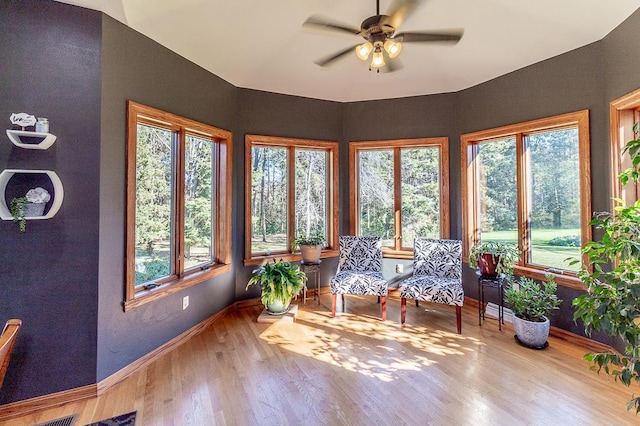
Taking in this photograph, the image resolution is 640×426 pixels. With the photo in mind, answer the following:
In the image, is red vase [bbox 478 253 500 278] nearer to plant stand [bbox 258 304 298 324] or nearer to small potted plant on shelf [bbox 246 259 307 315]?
small potted plant on shelf [bbox 246 259 307 315]

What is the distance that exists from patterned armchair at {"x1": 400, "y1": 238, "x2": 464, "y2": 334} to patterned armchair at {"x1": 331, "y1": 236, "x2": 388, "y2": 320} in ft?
1.15

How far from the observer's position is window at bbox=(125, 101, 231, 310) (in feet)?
8.71

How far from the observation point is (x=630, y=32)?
2525 millimetres

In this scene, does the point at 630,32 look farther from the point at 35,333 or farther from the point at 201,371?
the point at 35,333

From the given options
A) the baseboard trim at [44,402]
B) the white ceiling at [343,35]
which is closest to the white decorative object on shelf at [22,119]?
the white ceiling at [343,35]

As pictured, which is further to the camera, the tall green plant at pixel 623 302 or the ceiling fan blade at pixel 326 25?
the ceiling fan blade at pixel 326 25

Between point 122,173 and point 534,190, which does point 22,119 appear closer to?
point 122,173

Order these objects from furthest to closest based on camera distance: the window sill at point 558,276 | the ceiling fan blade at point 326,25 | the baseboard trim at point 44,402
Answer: the window sill at point 558,276
the ceiling fan blade at point 326,25
the baseboard trim at point 44,402

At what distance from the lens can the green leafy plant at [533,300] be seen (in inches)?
117

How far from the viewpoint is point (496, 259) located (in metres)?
3.33

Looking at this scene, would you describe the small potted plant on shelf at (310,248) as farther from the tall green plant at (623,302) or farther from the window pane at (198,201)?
the tall green plant at (623,302)

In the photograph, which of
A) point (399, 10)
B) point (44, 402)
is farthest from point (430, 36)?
point (44, 402)

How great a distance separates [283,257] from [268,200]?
82 cm

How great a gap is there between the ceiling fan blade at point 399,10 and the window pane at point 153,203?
2.28 meters
